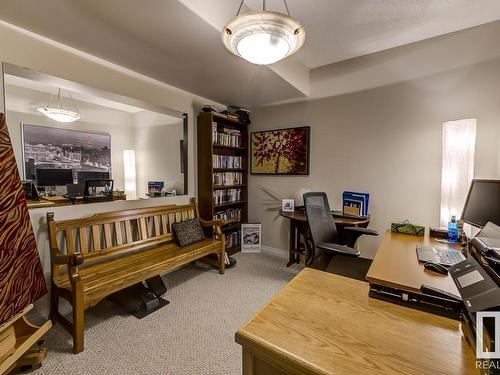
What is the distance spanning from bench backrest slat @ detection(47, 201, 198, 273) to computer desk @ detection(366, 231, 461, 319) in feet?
7.06

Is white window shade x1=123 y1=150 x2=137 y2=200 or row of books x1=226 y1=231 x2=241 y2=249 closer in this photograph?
white window shade x1=123 y1=150 x2=137 y2=200

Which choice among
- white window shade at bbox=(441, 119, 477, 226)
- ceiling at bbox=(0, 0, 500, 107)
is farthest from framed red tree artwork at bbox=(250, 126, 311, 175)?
white window shade at bbox=(441, 119, 477, 226)

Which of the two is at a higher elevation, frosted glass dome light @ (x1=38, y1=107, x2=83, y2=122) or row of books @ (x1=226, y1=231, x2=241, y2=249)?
frosted glass dome light @ (x1=38, y1=107, x2=83, y2=122)

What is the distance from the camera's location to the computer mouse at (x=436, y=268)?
4.13 ft

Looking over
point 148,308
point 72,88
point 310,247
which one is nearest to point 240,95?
point 72,88

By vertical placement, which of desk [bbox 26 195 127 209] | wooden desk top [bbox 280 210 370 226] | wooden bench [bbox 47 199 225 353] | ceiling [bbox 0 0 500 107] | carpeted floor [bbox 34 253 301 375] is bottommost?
carpeted floor [bbox 34 253 301 375]

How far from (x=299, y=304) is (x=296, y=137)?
2.65m

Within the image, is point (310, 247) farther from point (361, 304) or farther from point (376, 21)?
point (376, 21)

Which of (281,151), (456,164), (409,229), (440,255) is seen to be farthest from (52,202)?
(456,164)

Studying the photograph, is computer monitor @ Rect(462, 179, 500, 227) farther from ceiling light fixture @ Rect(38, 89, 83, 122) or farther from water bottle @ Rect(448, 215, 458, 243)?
ceiling light fixture @ Rect(38, 89, 83, 122)

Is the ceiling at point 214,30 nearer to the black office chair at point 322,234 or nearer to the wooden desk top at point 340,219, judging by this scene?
the black office chair at point 322,234

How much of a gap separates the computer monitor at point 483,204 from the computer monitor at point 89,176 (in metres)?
3.48

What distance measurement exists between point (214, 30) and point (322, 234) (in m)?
1.82

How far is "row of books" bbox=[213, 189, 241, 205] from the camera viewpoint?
3285mm
